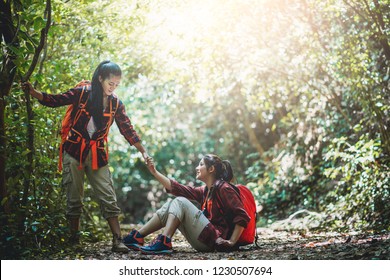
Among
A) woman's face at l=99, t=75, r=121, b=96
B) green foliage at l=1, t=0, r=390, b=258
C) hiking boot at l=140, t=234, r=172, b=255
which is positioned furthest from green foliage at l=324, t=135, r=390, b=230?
woman's face at l=99, t=75, r=121, b=96

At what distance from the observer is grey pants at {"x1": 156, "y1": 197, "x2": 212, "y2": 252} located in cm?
443

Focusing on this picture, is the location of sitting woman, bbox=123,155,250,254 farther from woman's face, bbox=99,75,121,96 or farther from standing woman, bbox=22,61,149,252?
woman's face, bbox=99,75,121,96

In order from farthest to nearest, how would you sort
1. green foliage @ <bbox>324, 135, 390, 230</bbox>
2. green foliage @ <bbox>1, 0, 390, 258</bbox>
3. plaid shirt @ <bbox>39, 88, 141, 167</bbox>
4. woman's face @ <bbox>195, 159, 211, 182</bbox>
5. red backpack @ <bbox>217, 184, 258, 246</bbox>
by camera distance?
green foliage @ <bbox>324, 135, 390, 230</bbox>, green foliage @ <bbox>1, 0, 390, 258</bbox>, woman's face @ <bbox>195, 159, 211, 182</bbox>, red backpack @ <bbox>217, 184, 258, 246</bbox>, plaid shirt @ <bbox>39, 88, 141, 167</bbox>

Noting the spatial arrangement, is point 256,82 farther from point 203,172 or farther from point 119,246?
point 119,246

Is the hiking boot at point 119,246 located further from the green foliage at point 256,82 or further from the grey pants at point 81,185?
the green foliage at point 256,82

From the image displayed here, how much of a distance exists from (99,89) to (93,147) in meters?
0.48

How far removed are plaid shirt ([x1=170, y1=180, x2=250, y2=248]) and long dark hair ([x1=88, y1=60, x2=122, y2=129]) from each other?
2.73 feet

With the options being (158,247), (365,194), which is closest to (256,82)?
(365,194)

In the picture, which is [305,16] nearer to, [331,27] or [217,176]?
[331,27]

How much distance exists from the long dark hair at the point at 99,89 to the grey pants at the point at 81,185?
33 cm

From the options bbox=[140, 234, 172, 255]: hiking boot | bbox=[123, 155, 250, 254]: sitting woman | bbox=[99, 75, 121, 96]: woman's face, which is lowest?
bbox=[140, 234, 172, 255]: hiking boot

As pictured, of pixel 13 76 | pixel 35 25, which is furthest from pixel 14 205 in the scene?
pixel 35 25

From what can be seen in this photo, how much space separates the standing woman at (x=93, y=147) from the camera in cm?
454

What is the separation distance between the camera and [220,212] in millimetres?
4574
